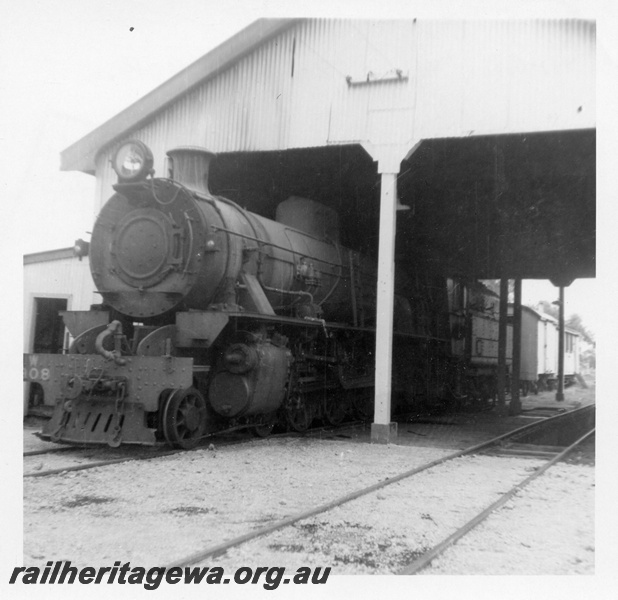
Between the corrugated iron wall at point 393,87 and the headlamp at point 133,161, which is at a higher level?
the corrugated iron wall at point 393,87

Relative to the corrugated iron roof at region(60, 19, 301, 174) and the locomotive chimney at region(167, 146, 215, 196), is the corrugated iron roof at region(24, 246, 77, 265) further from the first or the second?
the locomotive chimney at region(167, 146, 215, 196)

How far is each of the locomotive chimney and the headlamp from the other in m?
0.60

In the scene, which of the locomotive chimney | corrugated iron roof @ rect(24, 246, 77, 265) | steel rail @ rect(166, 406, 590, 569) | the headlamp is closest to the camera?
steel rail @ rect(166, 406, 590, 569)

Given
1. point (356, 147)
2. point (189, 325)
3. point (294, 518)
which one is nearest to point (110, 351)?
point (189, 325)

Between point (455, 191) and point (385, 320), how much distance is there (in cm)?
520

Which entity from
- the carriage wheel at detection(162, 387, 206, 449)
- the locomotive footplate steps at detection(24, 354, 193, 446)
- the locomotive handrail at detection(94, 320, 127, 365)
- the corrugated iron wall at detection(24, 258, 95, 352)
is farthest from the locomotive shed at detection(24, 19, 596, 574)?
the corrugated iron wall at detection(24, 258, 95, 352)

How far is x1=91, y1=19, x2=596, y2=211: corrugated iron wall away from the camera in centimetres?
905

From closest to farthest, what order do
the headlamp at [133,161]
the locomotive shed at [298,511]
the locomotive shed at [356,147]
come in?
the locomotive shed at [298,511]
the locomotive shed at [356,147]
the headlamp at [133,161]

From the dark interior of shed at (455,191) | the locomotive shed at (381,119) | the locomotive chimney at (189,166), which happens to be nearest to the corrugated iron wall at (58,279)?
the locomotive shed at (381,119)

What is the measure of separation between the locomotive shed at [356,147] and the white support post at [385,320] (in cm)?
2

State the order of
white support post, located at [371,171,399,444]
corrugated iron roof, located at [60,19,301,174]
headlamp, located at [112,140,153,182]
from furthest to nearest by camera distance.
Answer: corrugated iron roof, located at [60,19,301,174], white support post, located at [371,171,399,444], headlamp, located at [112,140,153,182]

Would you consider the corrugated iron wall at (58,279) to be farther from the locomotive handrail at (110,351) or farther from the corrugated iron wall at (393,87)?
the locomotive handrail at (110,351)

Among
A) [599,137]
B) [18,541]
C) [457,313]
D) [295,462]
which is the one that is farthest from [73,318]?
[457,313]

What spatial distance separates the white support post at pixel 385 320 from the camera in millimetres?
9641
